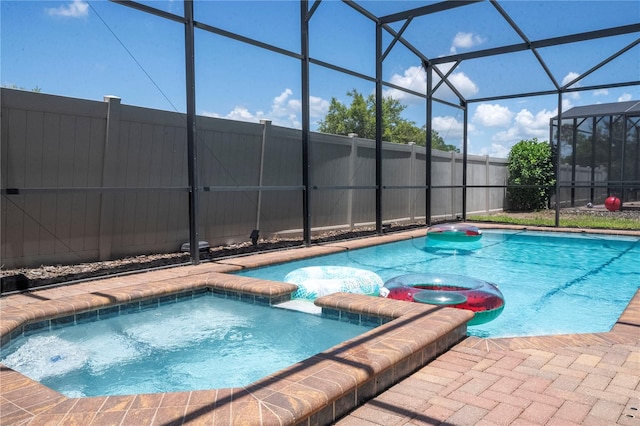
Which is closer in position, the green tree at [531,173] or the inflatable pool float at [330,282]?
the inflatable pool float at [330,282]

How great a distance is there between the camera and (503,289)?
19.3ft

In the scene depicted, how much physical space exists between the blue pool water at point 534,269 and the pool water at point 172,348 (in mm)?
1557

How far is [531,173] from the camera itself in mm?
15547

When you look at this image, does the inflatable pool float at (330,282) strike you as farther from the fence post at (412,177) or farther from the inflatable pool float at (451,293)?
the fence post at (412,177)

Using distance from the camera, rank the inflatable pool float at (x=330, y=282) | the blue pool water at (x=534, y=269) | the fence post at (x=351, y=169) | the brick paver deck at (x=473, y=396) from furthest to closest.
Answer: the fence post at (x=351, y=169) → the inflatable pool float at (x=330, y=282) → the blue pool water at (x=534, y=269) → the brick paver deck at (x=473, y=396)

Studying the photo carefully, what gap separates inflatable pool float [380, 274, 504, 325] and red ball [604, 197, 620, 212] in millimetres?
12047

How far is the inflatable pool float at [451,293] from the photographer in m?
4.21

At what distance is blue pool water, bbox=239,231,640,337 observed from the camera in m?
4.65

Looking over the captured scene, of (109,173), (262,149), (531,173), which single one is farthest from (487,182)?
(109,173)

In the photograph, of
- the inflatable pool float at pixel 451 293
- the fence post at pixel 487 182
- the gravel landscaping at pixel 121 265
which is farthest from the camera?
the fence post at pixel 487 182

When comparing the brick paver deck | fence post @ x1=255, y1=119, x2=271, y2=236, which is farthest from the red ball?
the brick paver deck

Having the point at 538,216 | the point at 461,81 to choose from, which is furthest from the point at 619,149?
the point at 461,81

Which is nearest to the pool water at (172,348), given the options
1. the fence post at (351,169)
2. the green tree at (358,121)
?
the fence post at (351,169)

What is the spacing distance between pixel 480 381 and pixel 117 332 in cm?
284
